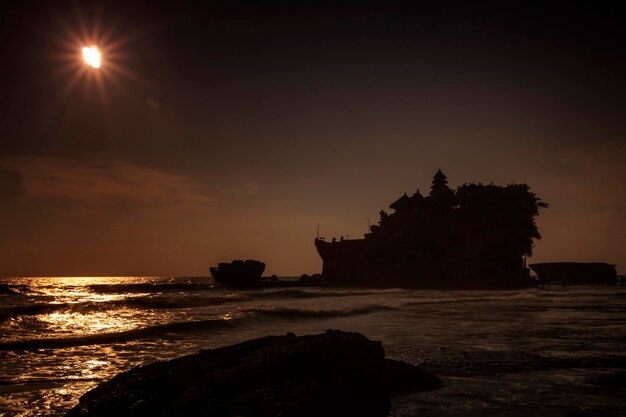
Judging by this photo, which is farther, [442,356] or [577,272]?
[577,272]

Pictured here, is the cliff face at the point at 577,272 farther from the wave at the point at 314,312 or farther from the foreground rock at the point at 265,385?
the foreground rock at the point at 265,385

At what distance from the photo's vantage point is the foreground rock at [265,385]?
4723 millimetres

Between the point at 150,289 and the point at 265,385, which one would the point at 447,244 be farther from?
the point at 265,385

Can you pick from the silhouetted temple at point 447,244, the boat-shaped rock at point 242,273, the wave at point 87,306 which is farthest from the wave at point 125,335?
the boat-shaped rock at point 242,273

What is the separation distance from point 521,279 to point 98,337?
198 ft

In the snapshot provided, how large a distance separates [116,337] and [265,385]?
38.7ft

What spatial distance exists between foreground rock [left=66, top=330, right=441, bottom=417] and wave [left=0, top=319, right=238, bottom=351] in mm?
9263

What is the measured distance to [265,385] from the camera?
510 cm

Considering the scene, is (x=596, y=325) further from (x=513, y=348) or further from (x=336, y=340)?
(x=336, y=340)

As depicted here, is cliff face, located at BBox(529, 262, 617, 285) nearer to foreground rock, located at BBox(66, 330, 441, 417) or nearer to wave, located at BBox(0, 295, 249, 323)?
wave, located at BBox(0, 295, 249, 323)

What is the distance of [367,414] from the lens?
5.30 metres

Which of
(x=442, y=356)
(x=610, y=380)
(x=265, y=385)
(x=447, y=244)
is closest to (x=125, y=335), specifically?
(x=442, y=356)

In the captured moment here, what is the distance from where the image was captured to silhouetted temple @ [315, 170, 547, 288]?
2581 inches

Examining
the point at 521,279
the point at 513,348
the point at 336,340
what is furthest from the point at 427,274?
the point at 336,340
